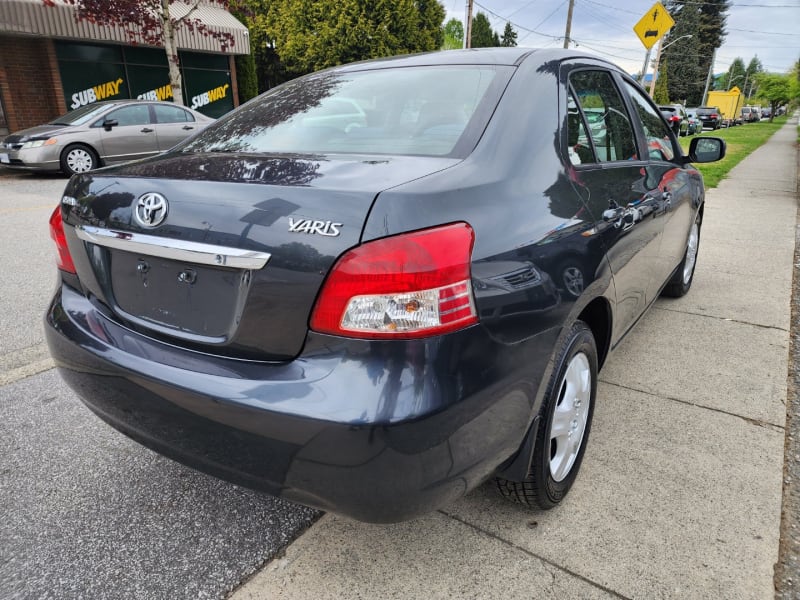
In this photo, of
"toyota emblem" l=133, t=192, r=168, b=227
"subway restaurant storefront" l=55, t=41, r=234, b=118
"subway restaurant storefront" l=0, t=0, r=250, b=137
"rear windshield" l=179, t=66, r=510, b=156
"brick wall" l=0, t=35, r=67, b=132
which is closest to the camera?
"toyota emblem" l=133, t=192, r=168, b=227

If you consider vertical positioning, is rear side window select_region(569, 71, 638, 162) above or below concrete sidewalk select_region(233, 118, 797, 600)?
above

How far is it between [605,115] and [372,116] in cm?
111

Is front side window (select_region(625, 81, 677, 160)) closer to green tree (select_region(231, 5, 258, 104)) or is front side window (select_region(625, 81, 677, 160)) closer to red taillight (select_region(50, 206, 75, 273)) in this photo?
red taillight (select_region(50, 206, 75, 273))

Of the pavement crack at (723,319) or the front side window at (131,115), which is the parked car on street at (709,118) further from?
the pavement crack at (723,319)

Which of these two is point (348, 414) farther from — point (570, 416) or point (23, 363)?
point (23, 363)

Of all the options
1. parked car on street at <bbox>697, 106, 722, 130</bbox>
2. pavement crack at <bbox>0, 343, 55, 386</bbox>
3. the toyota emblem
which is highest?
the toyota emblem

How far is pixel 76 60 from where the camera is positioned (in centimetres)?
1552

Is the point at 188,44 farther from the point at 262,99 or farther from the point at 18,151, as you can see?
the point at 262,99

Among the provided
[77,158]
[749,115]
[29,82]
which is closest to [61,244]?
[77,158]

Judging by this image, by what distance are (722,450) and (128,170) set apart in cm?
264

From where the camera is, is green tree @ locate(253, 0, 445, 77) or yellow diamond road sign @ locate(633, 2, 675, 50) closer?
yellow diamond road sign @ locate(633, 2, 675, 50)

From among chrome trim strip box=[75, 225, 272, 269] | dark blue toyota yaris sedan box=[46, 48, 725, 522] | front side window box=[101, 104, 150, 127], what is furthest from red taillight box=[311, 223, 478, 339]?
front side window box=[101, 104, 150, 127]

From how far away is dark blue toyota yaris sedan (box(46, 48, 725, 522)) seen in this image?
1.42 meters

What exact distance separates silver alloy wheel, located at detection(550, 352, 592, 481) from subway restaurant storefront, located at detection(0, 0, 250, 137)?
628 inches
